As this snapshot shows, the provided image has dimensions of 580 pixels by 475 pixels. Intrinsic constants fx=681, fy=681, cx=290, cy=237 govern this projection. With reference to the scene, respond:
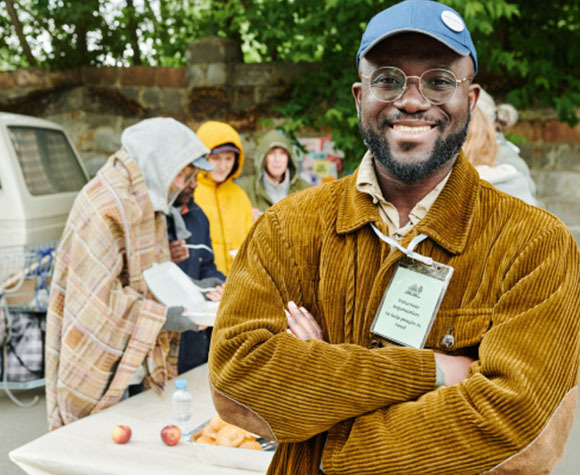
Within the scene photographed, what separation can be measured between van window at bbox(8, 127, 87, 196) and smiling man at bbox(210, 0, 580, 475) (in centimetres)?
465

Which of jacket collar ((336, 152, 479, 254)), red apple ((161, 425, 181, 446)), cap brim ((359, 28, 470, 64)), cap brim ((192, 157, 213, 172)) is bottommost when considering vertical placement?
red apple ((161, 425, 181, 446))

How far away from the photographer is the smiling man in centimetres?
116

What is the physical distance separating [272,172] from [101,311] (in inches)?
111

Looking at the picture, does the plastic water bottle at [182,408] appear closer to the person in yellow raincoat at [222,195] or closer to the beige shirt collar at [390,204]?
the beige shirt collar at [390,204]

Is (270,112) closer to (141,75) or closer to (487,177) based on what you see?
(141,75)

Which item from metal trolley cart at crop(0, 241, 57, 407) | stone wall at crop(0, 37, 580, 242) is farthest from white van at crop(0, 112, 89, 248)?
stone wall at crop(0, 37, 580, 242)

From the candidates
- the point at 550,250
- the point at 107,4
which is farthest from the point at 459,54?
the point at 107,4

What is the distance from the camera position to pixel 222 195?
454cm

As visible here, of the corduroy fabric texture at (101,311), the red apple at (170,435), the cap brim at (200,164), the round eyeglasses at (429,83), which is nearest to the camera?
the round eyeglasses at (429,83)

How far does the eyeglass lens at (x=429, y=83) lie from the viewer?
4.16 feet

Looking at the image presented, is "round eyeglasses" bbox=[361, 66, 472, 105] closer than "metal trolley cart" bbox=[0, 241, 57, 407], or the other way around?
"round eyeglasses" bbox=[361, 66, 472, 105]

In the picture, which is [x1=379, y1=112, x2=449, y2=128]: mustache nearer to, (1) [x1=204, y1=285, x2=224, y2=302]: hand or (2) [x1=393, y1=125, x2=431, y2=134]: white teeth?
(2) [x1=393, y1=125, x2=431, y2=134]: white teeth

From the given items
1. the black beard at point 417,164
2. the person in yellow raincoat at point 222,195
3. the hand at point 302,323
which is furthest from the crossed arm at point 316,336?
the person in yellow raincoat at point 222,195

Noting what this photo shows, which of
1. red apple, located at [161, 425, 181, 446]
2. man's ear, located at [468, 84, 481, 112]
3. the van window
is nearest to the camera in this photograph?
man's ear, located at [468, 84, 481, 112]
